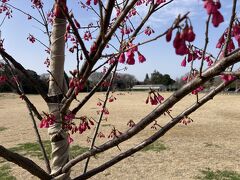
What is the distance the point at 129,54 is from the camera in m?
2.02

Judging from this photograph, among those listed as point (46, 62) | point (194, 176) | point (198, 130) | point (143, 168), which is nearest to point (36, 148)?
point (143, 168)

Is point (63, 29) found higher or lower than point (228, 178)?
higher

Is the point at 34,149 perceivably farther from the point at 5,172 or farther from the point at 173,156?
the point at 173,156

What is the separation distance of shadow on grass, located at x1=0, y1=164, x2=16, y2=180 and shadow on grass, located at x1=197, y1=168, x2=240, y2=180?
5.07 metres

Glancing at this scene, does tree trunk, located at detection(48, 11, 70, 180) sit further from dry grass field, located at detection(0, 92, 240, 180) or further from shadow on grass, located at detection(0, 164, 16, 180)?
shadow on grass, located at detection(0, 164, 16, 180)

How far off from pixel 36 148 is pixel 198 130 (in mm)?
8546

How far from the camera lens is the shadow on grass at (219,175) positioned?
9.52 metres

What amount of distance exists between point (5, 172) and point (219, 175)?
19.4 feet

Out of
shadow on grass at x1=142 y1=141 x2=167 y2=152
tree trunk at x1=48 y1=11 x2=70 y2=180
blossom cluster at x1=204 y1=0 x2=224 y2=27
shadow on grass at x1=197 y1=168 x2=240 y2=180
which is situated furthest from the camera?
shadow on grass at x1=142 y1=141 x2=167 y2=152

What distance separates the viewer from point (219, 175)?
9.75 metres

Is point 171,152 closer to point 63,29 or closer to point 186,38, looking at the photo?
point 63,29

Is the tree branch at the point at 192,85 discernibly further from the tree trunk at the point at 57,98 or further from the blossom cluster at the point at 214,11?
the tree trunk at the point at 57,98

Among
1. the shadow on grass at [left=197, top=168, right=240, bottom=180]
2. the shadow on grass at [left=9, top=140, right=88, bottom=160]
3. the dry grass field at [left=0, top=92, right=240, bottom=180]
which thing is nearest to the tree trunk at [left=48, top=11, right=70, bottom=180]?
the dry grass field at [left=0, top=92, right=240, bottom=180]

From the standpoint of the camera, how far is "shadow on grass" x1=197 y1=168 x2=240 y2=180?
31.2ft
